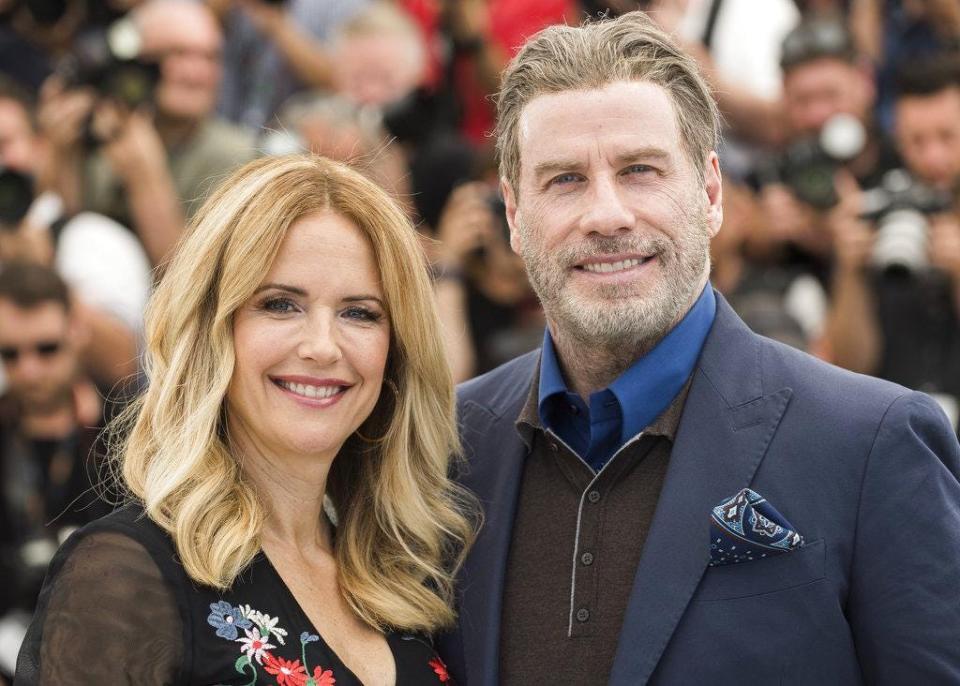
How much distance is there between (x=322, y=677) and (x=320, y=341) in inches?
26.0

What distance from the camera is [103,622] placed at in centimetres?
267

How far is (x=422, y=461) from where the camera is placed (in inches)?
133

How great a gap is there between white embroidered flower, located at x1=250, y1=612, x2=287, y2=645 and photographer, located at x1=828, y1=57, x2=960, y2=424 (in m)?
2.77

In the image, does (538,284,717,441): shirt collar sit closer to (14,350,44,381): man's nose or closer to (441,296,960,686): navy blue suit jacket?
(441,296,960,686): navy blue suit jacket

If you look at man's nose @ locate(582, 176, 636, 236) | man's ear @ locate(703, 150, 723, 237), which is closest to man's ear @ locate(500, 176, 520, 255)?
man's nose @ locate(582, 176, 636, 236)

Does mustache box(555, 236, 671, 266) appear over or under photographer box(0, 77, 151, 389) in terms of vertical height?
over

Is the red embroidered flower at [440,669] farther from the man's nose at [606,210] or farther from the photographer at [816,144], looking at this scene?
the photographer at [816,144]

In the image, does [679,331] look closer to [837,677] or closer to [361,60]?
[837,677]

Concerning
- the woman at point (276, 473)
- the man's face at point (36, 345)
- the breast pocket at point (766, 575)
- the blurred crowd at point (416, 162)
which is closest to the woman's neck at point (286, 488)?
Answer: the woman at point (276, 473)

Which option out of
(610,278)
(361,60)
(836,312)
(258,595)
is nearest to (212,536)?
(258,595)

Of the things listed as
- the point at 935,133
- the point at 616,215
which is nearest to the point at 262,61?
the point at 935,133

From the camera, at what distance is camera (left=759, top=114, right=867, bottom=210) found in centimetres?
550

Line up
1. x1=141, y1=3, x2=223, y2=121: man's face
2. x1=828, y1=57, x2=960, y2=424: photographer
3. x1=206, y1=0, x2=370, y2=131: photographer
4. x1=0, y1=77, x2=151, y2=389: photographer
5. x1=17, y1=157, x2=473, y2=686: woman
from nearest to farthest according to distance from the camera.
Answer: x1=17, y1=157, x2=473, y2=686: woman < x1=828, y1=57, x2=960, y2=424: photographer < x1=0, y1=77, x2=151, y2=389: photographer < x1=141, y1=3, x2=223, y2=121: man's face < x1=206, y1=0, x2=370, y2=131: photographer

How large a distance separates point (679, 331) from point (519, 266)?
9.28ft
